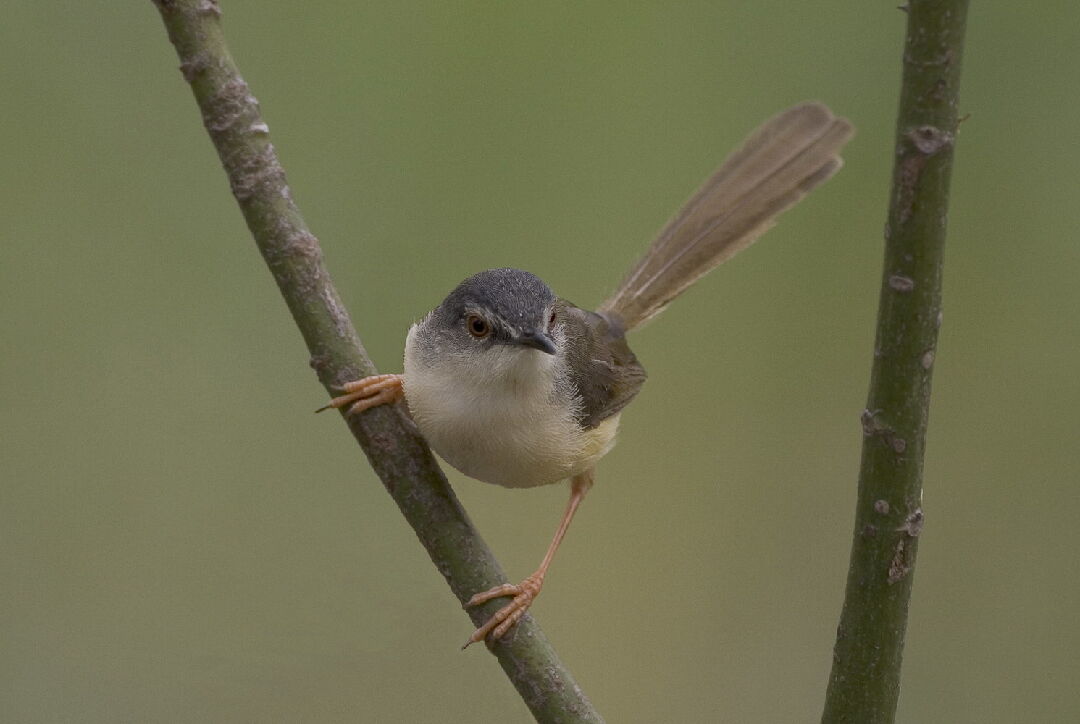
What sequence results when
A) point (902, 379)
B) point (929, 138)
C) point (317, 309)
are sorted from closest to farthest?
1. point (929, 138)
2. point (902, 379)
3. point (317, 309)

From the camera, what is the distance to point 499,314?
2.70 metres

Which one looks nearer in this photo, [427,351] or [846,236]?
[427,351]

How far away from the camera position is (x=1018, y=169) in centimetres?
395

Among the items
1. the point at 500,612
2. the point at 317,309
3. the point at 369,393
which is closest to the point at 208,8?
the point at 317,309

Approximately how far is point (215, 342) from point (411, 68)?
1.16 metres

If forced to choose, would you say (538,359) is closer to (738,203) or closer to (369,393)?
(369,393)

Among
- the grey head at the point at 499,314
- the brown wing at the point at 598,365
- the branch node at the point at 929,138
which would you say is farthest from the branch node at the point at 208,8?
the branch node at the point at 929,138

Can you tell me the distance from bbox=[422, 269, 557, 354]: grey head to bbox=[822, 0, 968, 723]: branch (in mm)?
1027

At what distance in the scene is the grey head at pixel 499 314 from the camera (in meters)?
2.68

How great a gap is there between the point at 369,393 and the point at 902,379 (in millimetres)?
1236

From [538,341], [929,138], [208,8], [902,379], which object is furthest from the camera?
[538,341]

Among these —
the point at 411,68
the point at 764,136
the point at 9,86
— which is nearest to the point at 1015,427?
the point at 764,136

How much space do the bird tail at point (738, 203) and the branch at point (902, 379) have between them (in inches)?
47.1

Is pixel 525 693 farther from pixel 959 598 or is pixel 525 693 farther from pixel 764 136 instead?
pixel 959 598
